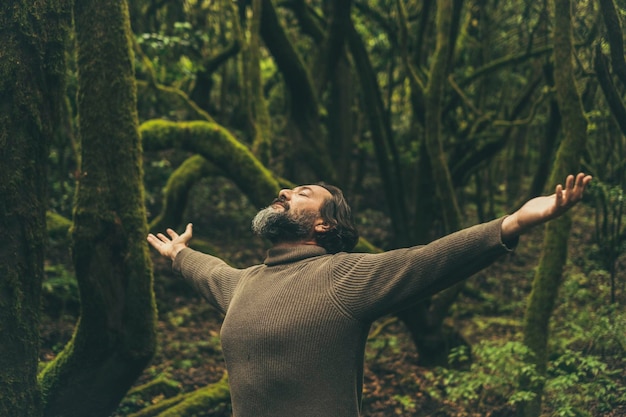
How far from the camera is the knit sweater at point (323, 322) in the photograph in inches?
126

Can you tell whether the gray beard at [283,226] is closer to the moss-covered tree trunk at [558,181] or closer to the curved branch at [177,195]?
the moss-covered tree trunk at [558,181]

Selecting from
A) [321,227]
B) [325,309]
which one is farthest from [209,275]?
[325,309]

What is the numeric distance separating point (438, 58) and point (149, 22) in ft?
22.3

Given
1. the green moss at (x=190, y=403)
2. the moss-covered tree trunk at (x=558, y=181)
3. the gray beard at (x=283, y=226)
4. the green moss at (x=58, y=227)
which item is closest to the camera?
the gray beard at (x=283, y=226)

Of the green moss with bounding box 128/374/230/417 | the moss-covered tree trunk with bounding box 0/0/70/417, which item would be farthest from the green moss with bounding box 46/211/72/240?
the moss-covered tree trunk with bounding box 0/0/70/417

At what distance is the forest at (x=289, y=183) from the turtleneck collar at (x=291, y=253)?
164 cm

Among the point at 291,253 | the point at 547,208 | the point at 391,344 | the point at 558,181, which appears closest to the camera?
the point at 547,208

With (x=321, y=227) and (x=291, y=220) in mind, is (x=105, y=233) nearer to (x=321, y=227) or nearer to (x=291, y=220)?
(x=291, y=220)

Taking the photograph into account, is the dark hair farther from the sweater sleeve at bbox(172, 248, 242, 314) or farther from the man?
the sweater sleeve at bbox(172, 248, 242, 314)

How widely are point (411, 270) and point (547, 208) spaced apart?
2.16ft

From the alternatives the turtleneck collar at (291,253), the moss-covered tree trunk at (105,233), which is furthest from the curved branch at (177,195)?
the turtleneck collar at (291,253)

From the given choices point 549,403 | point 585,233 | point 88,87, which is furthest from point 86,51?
point 585,233

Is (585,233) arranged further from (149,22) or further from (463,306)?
(149,22)

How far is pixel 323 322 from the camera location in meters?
3.36
